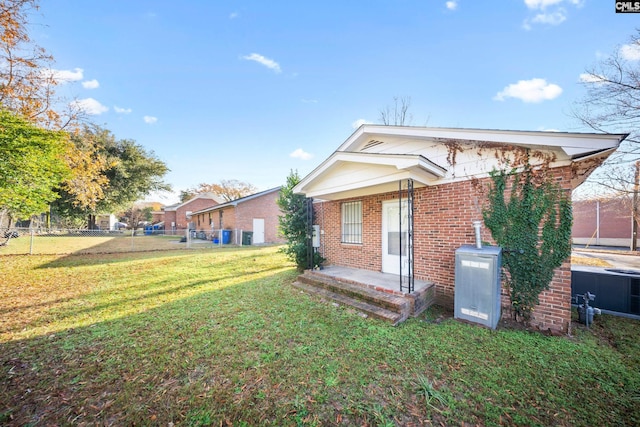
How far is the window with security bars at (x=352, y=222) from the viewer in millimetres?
7184

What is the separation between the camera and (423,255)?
214 inches

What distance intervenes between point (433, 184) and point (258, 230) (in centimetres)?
1647

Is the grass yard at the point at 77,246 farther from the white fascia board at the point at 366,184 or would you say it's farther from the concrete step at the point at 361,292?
the white fascia board at the point at 366,184

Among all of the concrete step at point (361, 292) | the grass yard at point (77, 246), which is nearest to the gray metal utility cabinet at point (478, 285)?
the concrete step at point (361, 292)

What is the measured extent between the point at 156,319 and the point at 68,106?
12413 millimetres

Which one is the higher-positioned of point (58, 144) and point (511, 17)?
point (511, 17)

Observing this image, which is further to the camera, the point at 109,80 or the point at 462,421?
the point at 109,80

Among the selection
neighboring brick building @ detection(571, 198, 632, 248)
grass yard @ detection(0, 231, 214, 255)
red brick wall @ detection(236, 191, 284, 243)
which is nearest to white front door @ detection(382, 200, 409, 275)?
red brick wall @ detection(236, 191, 284, 243)

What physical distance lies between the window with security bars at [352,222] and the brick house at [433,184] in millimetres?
31

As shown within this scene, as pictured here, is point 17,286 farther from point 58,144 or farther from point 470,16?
point 470,16

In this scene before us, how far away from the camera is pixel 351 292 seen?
17.1 feet

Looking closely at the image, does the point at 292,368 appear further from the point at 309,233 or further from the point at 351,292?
the point at 309,233

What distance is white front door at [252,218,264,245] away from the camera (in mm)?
19234

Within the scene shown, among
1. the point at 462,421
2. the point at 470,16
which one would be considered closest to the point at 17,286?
the point at 462,421
